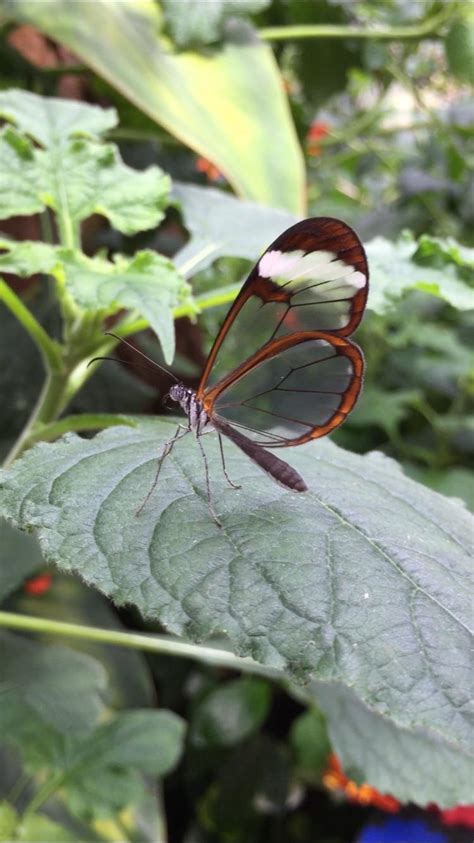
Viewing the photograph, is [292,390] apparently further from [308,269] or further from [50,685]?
[50,685]

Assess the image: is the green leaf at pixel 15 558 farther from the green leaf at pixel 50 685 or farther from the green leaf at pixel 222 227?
the green leaf at pixel 222 227

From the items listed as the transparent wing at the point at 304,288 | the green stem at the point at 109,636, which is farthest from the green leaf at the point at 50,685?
the transparent wing at the point at 304,288

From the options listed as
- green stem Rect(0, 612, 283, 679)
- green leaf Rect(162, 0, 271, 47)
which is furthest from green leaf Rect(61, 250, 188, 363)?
green leaf Rect(162, 0, 271, 47)

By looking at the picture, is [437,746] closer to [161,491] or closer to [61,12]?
[161,491]

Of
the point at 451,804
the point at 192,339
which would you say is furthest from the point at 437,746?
the point at 192,339

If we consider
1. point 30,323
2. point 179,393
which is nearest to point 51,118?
point 30,323
